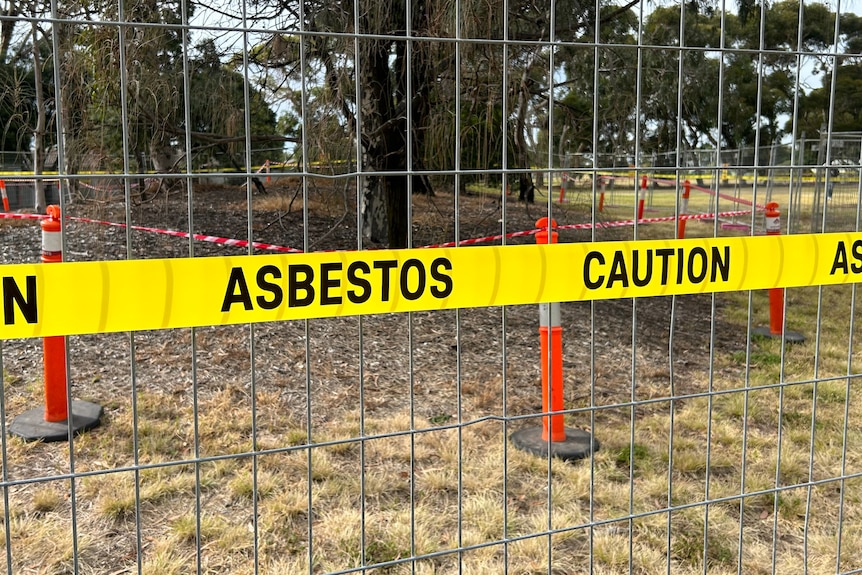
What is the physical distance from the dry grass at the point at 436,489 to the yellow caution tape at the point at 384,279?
0.33 metres

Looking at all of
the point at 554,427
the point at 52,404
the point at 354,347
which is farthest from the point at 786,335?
the point at 52,404

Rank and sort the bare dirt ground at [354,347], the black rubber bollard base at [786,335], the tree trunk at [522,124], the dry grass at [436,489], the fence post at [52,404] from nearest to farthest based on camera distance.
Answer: the dry grass at [436,489] → the fence post at [52,404] → the bare dirt ground at [354,347] → the tree trunk at [522,124] → the black rubber bollard base at [786,335]

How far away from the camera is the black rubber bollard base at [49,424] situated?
4.08 meters

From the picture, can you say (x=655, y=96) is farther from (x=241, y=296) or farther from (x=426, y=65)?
(x=241, y=296)

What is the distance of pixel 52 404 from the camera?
4.23m

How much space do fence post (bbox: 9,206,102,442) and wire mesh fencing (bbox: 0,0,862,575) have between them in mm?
26

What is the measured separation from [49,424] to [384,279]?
2.96 metres

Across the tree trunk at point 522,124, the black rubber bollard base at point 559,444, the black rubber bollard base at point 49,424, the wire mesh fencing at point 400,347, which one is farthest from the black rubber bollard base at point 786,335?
the black rubber bollard base at point 49,424

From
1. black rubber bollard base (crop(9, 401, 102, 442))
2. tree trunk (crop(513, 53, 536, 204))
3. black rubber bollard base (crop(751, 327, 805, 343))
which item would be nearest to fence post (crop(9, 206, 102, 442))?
black rubber bollard base (crop(9, 401, 102, 442))

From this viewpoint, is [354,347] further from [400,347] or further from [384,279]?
[384,279]

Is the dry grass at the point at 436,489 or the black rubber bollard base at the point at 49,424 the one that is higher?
the black rubber bollard base at the point at 49,424

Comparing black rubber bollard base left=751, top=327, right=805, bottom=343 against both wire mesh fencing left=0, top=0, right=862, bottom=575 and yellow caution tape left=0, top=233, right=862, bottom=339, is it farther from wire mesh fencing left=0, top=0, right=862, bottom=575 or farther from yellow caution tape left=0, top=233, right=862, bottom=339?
yellow caution tape left=0, top=233, right=862, bottom=339

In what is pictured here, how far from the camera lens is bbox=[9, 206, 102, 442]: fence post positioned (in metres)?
3.94

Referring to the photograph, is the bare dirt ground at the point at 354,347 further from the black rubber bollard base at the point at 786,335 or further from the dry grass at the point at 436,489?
the black rubber bollard base at the point at 786,335
